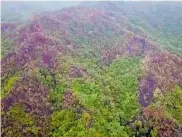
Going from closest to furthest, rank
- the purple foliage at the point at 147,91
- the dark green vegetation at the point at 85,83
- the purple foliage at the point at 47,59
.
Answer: the dark green vegetation at the point at 85,83, the purple foliage at the point at 147,91, the purple foliage at the point at 47,59

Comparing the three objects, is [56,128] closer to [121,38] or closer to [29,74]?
[29,74]

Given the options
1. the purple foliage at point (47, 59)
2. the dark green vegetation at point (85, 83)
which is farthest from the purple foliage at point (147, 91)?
the purple foliage at point (47, 59)

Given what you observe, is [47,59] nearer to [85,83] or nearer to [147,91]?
[85,83]

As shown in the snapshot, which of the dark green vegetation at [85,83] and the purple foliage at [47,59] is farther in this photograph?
the purple foliage at [47,59]

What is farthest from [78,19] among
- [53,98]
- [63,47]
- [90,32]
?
[53,98]

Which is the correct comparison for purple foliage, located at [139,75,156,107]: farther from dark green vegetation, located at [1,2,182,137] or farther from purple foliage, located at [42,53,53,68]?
purple foliage, located at [42,53,53,68]

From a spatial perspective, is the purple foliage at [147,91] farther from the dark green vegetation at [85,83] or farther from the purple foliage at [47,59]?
the purple foliage at [47,59]

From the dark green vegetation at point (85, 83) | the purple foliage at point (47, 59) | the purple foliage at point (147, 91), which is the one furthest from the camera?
the purple foliage at point (47, 59)

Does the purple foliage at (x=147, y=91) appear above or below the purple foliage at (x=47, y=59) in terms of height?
below

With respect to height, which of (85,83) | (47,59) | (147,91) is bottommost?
(147,91)

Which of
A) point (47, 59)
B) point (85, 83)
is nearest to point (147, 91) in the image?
point (85, 83)
